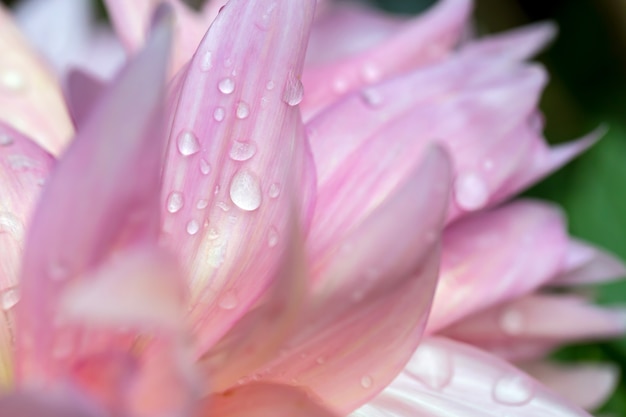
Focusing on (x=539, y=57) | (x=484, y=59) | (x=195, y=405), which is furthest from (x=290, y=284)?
(x=539, y=57)

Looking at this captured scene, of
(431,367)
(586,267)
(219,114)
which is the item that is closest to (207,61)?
(219,114)

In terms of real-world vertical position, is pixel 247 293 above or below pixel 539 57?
above

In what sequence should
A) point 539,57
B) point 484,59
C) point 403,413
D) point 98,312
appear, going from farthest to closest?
point 539,57
point 484,59
point 403,413
point 98,312

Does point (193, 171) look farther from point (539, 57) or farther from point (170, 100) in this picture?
Answer: point (539, 57)

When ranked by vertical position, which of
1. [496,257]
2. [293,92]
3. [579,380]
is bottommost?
[579,380]

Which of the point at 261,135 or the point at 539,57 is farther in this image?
the point at 539,57

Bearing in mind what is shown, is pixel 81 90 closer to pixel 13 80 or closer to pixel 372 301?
pixel 13 80

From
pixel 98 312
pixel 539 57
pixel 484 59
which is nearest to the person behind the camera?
pixel 98 312
